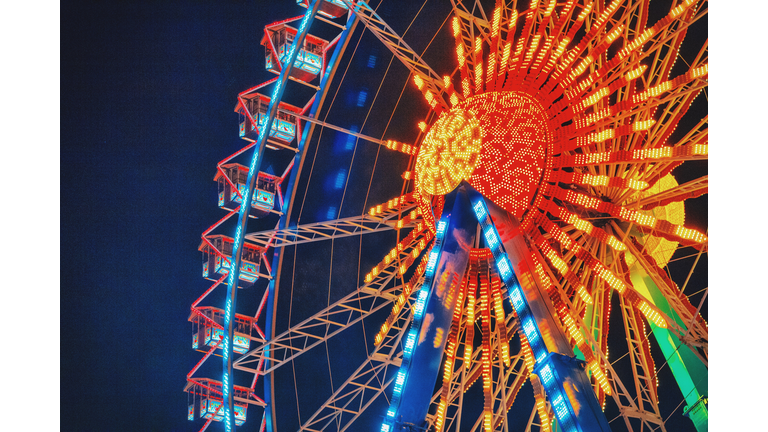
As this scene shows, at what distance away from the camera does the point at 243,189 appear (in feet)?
43.9

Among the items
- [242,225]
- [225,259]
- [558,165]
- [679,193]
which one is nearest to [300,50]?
[242,225]

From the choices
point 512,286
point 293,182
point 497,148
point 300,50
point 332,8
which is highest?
point 332,8

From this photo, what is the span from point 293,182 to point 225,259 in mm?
2339

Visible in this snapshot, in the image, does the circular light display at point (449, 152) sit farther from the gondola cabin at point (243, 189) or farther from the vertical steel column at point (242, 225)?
the gondola cabin at point (243, 189)

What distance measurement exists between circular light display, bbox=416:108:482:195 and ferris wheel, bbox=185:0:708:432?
0.03 metres

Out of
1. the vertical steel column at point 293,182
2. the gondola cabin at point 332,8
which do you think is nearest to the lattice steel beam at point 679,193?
the vertical steel column at point 293,182

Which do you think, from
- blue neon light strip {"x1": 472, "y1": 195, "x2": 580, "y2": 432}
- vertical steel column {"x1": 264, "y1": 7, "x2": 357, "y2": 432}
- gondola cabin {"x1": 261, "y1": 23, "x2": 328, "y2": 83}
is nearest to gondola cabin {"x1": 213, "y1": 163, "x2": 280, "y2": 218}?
vertical steel column {"x1": 264, "y1": 7, "x2": 357, "y2": 432}

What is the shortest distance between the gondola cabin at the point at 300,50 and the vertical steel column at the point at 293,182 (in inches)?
11.5

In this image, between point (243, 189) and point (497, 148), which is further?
point (243, 189)

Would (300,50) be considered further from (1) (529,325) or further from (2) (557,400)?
(2) (557,400)

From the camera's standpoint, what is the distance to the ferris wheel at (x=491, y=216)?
28.0ft

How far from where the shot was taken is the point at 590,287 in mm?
11016

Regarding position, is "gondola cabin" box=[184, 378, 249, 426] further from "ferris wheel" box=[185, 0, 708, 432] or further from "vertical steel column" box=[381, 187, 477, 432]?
"vertical steel column" box=[381, 187, 477, 432]
